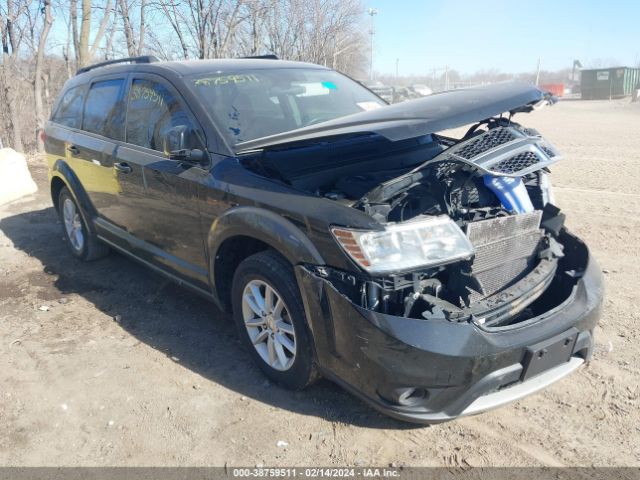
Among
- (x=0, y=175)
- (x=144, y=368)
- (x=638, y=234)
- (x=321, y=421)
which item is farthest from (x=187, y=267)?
(x=0, y=175)

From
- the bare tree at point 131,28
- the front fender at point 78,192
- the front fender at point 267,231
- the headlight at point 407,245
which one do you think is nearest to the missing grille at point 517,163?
the headlight at point 407,245

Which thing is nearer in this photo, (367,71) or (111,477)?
(111,477)

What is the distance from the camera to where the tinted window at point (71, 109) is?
5.18 metres

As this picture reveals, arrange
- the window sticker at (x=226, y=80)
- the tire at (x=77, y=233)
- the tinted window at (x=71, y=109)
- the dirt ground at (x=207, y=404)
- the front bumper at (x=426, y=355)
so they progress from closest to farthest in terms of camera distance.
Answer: the front bumper at (x=426, y=355) < the dirt ground at (x=207, y=404) < the window sticker at (x=226, y=80) < the tinted window at (x=71, y=109) < the tire at (x=77, y=233)

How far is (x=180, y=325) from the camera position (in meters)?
4.11

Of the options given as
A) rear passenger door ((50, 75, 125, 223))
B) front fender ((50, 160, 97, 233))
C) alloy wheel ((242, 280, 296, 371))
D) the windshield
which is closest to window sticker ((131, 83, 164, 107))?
rear passenger door ((50, 75, 125, 223))

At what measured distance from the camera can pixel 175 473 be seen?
259cm

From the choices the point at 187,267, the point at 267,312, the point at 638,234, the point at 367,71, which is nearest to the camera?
the point at 267,312

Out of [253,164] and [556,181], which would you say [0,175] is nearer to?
[253,164]

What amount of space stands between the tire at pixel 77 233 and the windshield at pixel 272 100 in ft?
7.54

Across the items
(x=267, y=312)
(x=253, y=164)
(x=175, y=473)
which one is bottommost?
(x=175, y=473)

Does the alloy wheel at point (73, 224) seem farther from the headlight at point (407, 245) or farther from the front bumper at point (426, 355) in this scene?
the headlight at point (407, 245)

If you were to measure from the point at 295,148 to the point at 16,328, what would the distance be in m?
2.79

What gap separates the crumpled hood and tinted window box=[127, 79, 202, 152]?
23.3 inches
